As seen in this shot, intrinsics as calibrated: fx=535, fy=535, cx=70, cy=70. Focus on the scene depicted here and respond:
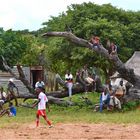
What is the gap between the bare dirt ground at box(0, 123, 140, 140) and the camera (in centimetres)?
1725

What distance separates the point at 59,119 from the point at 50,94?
7.49 meters

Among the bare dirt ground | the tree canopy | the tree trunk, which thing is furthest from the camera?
the tree canopy

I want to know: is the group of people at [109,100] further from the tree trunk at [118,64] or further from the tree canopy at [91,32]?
the tree canopy at [91,32]

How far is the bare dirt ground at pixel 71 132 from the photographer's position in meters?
17.2

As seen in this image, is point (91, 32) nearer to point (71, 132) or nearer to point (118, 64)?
point (118, 64)

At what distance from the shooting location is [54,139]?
16.8m

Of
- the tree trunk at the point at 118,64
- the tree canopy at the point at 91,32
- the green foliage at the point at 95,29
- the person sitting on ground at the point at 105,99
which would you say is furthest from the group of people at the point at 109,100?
the green foliage at the point at 95,29

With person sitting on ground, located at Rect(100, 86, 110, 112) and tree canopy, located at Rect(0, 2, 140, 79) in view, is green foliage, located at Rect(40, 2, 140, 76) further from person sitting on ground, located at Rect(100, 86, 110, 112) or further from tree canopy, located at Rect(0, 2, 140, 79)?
person sitting on ground, located at Rect(100, 86, 110, 112)

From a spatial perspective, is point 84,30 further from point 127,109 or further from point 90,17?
point 127,109

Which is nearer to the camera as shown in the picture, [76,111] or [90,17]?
[76,111]

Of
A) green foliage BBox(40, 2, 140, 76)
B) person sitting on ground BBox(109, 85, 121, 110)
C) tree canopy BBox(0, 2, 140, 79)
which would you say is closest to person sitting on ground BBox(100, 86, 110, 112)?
person sitting on ground BBox(109, 85, 121, 110)

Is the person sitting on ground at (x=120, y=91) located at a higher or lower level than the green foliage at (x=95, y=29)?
lower

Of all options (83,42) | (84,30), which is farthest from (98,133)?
(84,30)

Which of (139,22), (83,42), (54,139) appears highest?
(139,22)
